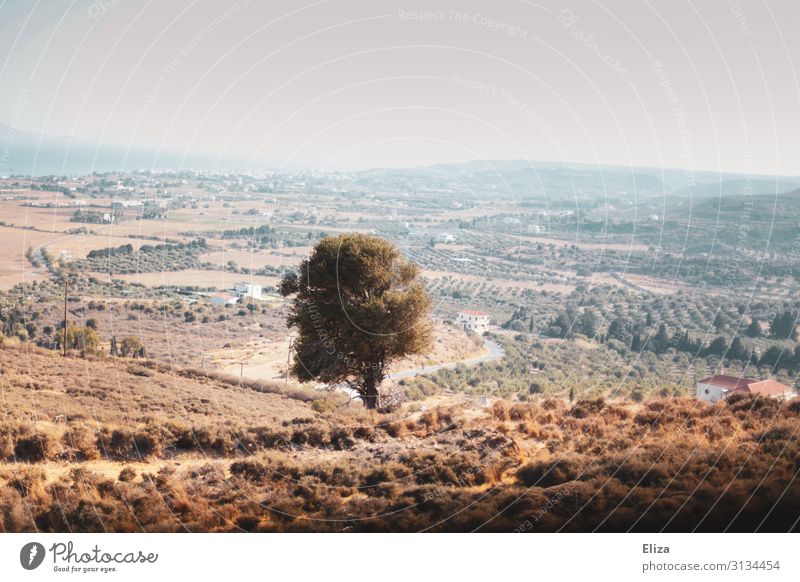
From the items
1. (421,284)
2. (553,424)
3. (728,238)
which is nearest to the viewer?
(553,424)

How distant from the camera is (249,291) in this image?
210 ft

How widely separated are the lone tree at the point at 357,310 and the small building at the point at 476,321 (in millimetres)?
30985

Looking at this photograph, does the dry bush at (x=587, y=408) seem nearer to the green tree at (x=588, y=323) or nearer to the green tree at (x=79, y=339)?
the green tree at (x=588, y=323)

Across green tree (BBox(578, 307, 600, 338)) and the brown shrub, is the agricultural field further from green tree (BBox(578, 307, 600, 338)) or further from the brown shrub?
green tree (BBox(578, 307, 600, 338))

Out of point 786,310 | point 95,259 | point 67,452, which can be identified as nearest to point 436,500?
point 67,452

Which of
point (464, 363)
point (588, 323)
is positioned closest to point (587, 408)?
point (464, 363)

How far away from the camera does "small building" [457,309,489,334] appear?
165ft

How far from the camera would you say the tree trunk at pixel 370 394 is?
760 inches

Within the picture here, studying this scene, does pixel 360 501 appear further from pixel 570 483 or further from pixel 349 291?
pixel 349 291

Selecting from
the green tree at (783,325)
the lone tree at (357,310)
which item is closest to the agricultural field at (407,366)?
the green tree at (783,325)

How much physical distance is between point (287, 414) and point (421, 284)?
195 inches

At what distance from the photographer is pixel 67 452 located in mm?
11672

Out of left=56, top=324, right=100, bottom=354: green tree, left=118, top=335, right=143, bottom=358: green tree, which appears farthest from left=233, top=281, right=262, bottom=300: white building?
left=56, top=324, right=100, bottom=354: green tree
